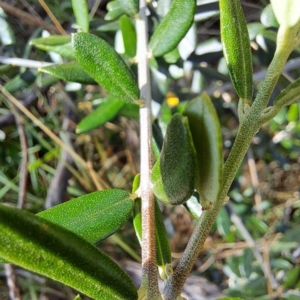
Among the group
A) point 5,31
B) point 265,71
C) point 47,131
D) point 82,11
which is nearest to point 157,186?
point 82,11

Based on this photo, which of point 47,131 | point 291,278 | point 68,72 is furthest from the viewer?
point 47,131

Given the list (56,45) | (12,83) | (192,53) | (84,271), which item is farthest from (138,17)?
(84,271)

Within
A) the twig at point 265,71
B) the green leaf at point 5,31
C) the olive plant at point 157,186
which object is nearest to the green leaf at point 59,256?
the olive plant at point 157,186

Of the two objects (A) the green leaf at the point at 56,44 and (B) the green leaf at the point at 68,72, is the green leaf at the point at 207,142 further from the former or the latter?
(A) the green leaf at the point at 56,44

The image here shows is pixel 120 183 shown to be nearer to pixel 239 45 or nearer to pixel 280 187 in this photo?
pixel 280 187

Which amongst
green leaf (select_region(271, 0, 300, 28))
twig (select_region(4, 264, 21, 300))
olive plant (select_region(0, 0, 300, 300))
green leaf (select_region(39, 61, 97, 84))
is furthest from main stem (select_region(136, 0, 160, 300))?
Answer: twig (select_region(4, 264, 21, 300))

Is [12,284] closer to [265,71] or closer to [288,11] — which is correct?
[265,71]
